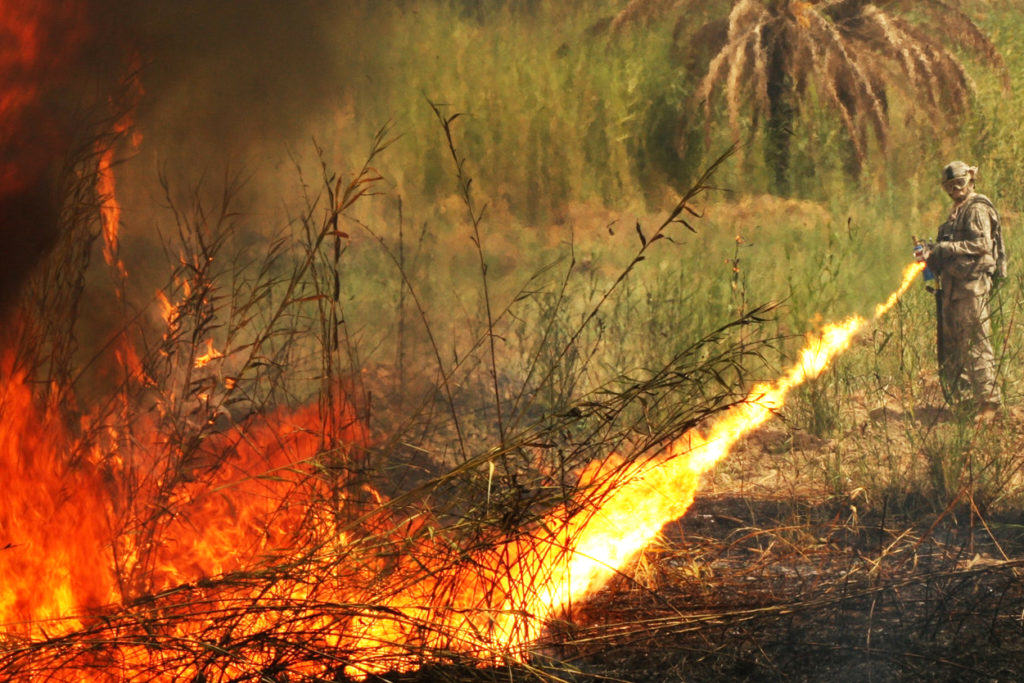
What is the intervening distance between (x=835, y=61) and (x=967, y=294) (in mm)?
787

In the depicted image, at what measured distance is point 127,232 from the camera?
10.8ft

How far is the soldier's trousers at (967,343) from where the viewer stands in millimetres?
3236

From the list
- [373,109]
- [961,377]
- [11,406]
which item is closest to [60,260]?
[11,406]

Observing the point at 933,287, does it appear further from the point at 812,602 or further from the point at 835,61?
the point at 812,602

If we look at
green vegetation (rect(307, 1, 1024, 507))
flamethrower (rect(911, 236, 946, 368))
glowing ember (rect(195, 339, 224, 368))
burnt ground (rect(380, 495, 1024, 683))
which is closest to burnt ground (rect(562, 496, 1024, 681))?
burnt ground (rect(380, 495, 1024, 683))

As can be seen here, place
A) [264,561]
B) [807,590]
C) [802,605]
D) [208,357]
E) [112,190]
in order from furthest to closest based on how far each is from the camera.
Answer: [112,190] < [807,590] < [802,605] < [208,357] < [264,561]

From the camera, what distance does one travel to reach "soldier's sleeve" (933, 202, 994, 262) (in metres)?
3.21

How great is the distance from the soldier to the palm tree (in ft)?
0.85

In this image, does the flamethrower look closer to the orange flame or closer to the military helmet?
the military helmet

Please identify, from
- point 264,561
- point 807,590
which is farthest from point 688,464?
point 264,561

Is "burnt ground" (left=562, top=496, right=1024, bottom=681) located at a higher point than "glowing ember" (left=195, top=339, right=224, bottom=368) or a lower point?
lower

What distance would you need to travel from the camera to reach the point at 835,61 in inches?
132

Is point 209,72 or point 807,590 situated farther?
point 209,72

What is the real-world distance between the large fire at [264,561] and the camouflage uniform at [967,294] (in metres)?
0.13
